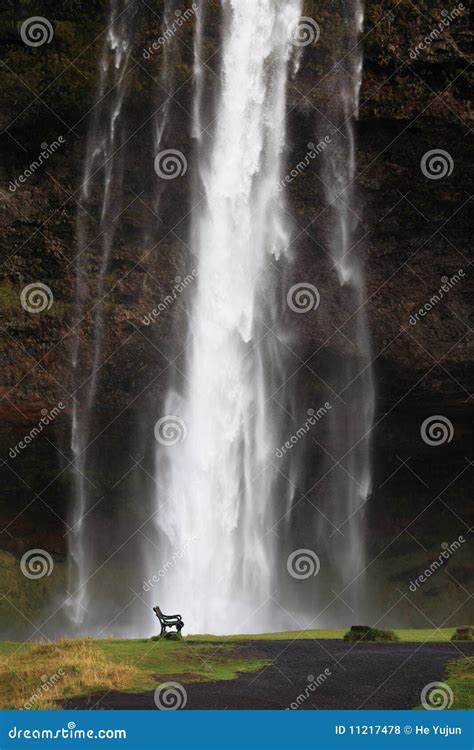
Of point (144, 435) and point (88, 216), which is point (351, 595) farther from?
point (88, 216)

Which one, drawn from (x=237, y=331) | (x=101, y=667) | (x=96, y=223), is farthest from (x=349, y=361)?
(x=101, y=667)

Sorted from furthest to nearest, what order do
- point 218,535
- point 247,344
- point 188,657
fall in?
point 247,344 < point 218,535 < point 188,657

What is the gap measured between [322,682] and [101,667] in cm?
422

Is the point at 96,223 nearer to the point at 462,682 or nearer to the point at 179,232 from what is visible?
the point at 179,232

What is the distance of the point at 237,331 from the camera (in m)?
39.7

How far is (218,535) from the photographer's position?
122 ft

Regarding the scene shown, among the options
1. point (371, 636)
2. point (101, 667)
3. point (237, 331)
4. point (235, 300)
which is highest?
point (235, 300)

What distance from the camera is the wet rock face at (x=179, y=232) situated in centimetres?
3984

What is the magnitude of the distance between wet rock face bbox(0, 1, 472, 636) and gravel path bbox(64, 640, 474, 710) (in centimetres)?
1860

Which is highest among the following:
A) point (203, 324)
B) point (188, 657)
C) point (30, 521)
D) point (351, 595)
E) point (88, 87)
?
point (88, 87)

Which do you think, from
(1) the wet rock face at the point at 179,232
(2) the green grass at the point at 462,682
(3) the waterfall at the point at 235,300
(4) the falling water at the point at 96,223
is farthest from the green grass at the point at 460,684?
(4) the falling water at the point at 96,223

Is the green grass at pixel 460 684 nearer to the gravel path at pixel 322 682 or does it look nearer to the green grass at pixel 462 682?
the green grass at pixel 462 682

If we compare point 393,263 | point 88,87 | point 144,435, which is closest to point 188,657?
point 144,435

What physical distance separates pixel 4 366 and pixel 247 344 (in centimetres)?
957
